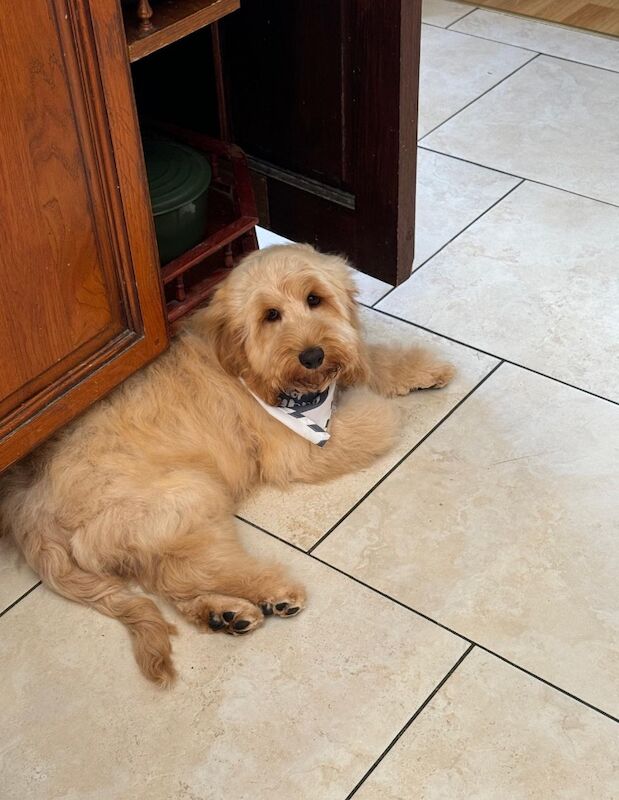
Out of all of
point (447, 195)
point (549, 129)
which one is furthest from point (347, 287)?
point (549, 129)

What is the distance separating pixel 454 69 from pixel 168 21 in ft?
5.78

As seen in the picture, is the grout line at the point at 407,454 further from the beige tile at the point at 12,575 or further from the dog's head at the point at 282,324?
the beige tile at the point at 12,575

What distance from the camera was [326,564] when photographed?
1784mm

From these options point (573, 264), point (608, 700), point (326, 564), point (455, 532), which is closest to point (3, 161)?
point (326, 564)

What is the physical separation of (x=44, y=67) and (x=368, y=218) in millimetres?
1005

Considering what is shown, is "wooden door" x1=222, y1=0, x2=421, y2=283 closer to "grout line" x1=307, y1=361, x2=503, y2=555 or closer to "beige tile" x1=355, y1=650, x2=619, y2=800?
"grout line" x1=307, y1=361, x2=503, y2=555

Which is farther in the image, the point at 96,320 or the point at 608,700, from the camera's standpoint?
the point at 96,320

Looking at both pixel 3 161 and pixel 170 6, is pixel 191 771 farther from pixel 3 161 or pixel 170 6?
pixel 170 6

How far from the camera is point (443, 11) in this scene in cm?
361

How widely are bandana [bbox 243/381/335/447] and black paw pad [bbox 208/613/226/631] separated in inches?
15.6

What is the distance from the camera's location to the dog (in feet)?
5.57

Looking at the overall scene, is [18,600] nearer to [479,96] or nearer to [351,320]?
[351,320]

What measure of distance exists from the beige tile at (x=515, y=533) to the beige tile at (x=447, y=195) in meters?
0.59

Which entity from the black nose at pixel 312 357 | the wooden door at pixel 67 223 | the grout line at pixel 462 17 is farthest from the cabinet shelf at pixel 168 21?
the grout line at pixel 462 17
